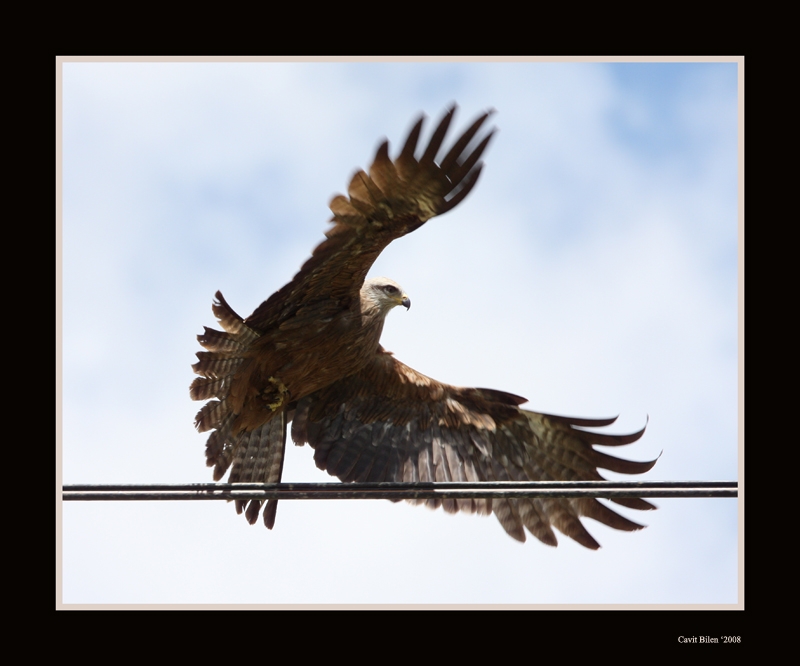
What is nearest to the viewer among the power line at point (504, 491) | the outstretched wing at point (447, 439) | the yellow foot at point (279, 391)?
the power line at point (504, 491)

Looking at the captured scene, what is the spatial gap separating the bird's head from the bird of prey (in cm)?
1

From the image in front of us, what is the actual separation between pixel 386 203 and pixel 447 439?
3011 mm

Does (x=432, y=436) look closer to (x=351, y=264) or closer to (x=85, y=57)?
(x=351, y=264)

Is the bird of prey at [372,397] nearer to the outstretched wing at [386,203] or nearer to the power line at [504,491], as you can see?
the outstretched wing at [386,203]

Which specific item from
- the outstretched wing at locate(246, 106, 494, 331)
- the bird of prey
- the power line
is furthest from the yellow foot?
the power line

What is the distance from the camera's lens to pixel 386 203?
20.6ft

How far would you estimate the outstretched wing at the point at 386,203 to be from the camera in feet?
19.4

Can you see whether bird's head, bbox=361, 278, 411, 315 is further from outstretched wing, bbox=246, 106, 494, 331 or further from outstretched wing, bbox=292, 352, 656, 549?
outstretched wing, bbox=292, 352, 656, 549

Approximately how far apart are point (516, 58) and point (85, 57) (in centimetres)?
296

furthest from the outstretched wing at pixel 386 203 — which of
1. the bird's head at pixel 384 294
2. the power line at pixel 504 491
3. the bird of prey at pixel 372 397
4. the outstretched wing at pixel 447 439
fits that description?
the power line at pixel 504 491

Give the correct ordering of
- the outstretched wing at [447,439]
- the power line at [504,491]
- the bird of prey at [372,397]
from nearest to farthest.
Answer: the power line at [504,491] < the bird of prey at [372,397] < the outstretched wing at [447,439]

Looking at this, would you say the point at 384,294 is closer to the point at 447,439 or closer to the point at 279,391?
the point at 279,391

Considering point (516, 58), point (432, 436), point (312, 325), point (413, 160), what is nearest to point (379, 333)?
point (312, 325)

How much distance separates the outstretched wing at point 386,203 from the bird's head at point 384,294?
14.2 inches
